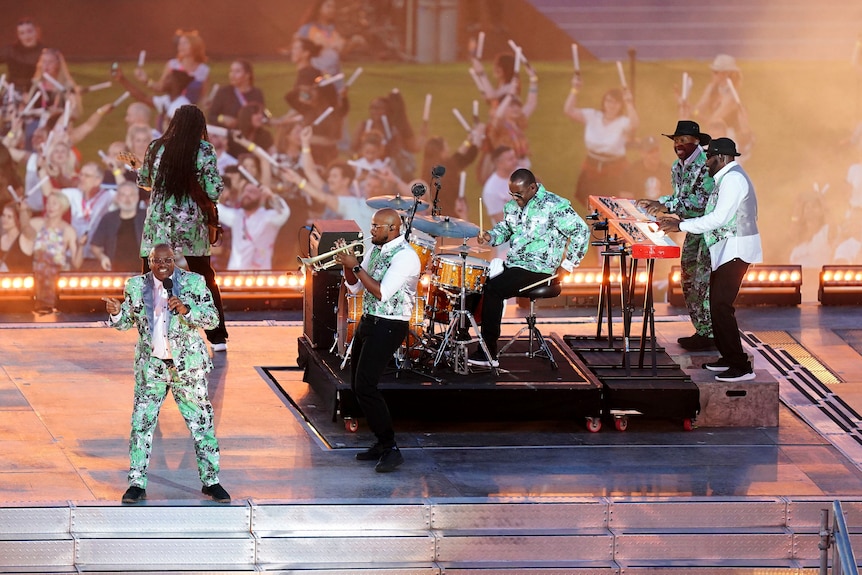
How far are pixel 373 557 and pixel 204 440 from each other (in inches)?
44.9

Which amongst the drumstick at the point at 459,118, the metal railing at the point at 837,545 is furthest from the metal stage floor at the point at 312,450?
the drumstick at the point at 459,118

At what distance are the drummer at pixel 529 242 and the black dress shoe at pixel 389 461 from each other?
4.29ft

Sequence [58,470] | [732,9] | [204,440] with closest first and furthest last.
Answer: [204,440]
[58,470]
[732,9]

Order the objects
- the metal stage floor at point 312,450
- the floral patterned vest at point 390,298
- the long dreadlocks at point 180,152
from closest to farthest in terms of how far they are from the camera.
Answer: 1. the floral patterned vest at point 390,298
2. the metal stage floor at point 312,450
3. the long dreadlocks at point 180,152

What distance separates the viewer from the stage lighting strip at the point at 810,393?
38.0ft

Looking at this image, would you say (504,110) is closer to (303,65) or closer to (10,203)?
(303,65)

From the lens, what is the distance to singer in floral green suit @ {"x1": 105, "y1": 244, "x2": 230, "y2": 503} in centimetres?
934

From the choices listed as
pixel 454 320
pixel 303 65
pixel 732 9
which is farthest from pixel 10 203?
pixel 732 9

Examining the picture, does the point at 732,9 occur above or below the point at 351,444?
above

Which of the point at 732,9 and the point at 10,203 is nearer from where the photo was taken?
the point at 10,203

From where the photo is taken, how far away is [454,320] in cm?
1138

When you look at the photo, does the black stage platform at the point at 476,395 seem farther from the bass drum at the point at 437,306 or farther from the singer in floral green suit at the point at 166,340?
the singer in floral green suit at the point at 166,340

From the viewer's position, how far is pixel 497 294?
1155cm

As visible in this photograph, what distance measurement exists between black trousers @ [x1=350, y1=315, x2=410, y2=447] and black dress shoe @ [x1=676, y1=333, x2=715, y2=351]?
9.97 ft
